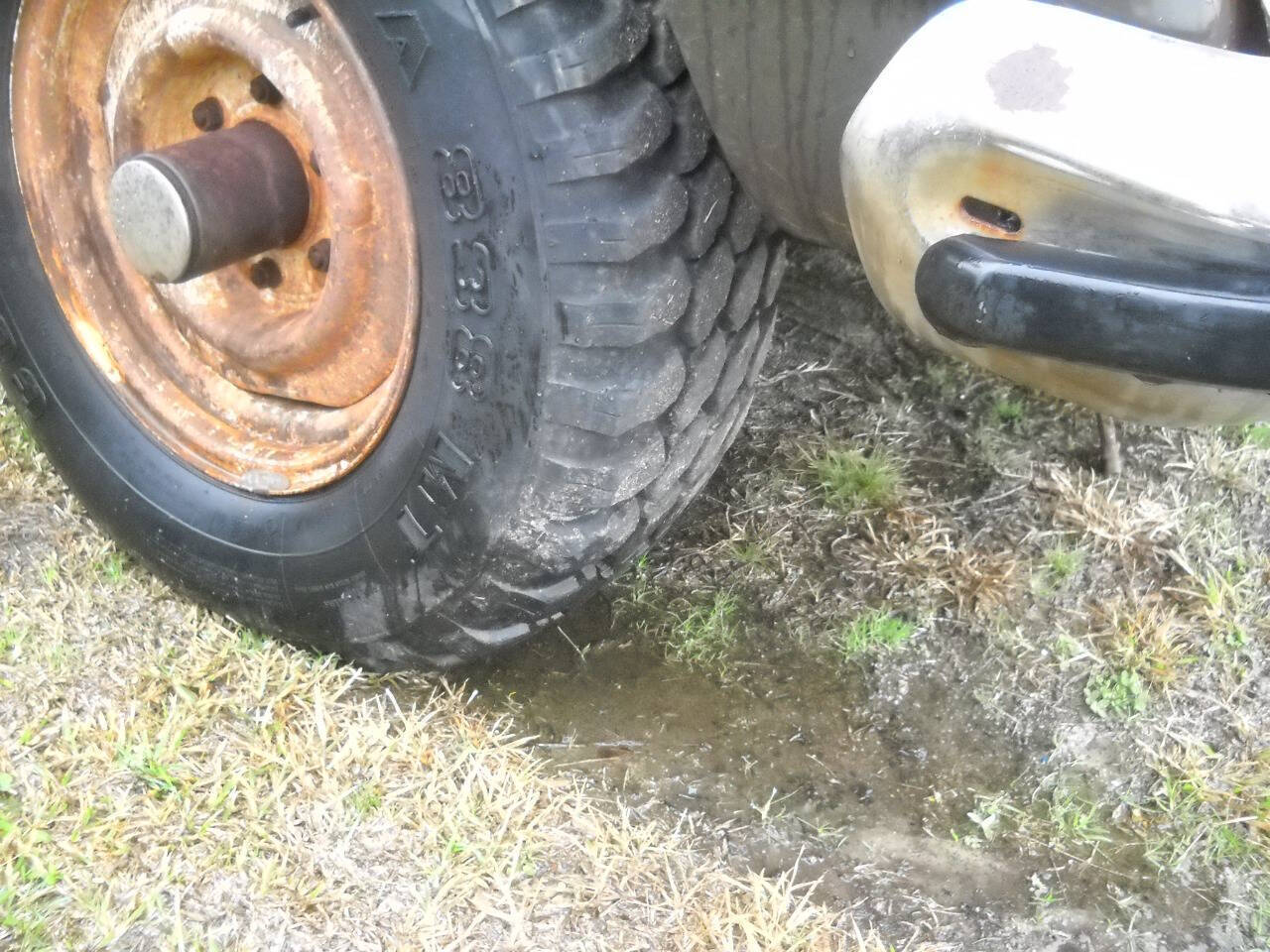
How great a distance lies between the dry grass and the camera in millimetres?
1303

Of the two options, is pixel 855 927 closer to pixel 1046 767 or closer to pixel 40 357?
pixel 1046 767

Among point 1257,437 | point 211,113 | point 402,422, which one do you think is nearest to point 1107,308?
point 402,422

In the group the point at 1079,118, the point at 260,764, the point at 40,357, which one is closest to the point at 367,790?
the point at 260,764

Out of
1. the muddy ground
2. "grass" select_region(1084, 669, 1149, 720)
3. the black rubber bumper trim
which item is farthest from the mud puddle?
the black rubber bumper trim

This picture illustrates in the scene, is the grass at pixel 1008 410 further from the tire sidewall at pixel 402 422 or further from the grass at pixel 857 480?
the tire sidewall at pixel 402 422

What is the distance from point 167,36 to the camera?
1466 mm

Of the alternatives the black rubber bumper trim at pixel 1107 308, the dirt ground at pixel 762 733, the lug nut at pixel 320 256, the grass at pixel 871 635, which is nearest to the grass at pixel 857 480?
the dirt ground at pixel 762 733

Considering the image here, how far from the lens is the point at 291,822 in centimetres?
141

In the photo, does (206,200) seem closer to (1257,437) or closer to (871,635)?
(871,635)

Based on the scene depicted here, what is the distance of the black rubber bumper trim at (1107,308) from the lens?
2.63 feet

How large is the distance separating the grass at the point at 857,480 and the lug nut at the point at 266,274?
2.97 ft

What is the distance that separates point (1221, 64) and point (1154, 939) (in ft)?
3.43

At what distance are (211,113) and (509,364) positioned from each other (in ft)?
2.11

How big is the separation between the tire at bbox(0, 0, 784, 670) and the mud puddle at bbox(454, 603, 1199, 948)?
0.20 meters
